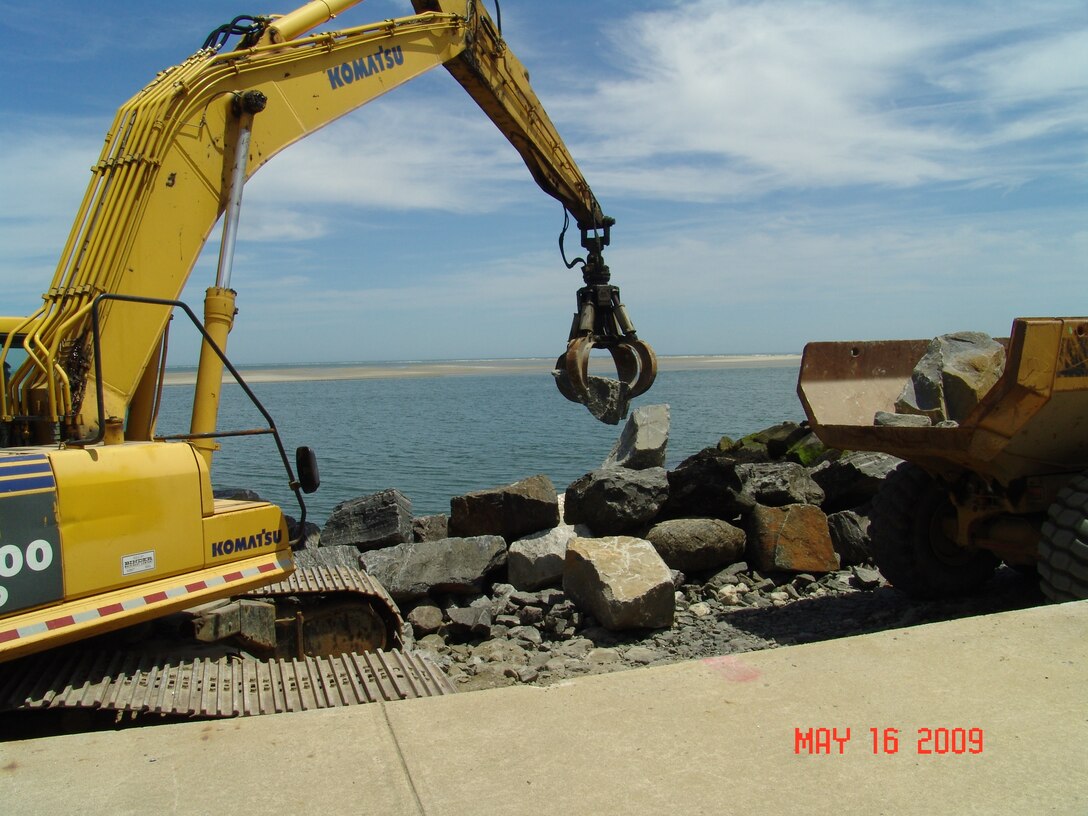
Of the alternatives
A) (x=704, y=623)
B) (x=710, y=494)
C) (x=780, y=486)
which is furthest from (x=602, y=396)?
(x=780, y=486)

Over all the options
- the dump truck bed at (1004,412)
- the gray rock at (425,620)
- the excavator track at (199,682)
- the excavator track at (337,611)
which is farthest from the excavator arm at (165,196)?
the dump truck bed at (1004,412)

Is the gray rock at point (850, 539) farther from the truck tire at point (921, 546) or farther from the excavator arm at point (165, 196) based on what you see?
the excavator arm at point (165, 196)

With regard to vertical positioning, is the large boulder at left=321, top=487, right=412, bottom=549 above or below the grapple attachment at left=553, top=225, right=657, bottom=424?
below

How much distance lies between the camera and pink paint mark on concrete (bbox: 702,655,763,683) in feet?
11.0

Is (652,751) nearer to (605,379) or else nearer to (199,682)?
(199,682)

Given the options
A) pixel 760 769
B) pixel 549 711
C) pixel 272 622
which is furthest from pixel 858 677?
pixel 272 622

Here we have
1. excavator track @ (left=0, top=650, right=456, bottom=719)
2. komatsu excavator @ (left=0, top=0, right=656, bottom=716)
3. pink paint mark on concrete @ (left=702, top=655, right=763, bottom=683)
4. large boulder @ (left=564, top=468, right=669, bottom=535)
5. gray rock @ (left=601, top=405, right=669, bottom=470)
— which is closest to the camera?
pink paint mark on concrete @ (left=702, top=655, right=763, bottom=683)

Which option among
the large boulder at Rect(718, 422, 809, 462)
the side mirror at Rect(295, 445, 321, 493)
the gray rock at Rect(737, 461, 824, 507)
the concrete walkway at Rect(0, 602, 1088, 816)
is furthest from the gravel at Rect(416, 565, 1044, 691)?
the large boulder at Rect(718, 422, 809, 462)

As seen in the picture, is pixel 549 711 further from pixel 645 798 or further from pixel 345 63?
pixel 345 63

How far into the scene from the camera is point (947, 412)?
6.56 meters

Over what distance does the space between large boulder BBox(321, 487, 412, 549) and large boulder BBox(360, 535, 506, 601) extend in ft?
3.24

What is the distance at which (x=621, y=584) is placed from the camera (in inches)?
277
